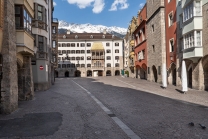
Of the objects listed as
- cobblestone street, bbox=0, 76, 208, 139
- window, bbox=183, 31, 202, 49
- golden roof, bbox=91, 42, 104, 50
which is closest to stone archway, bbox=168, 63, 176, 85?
window, bbox=183, 31, 202, 49

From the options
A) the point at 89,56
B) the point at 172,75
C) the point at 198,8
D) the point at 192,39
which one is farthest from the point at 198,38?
the point at 89,56

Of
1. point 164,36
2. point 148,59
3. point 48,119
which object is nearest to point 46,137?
point 48,119

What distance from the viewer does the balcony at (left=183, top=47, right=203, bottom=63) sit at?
15.7 metres

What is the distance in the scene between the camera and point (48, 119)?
7.32 meters

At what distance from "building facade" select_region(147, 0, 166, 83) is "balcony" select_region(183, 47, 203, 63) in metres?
6.56

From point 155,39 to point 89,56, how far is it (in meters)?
39.2

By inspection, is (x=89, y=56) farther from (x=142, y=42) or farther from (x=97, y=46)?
(x=142, y=42)

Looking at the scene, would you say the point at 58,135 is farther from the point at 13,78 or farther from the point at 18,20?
the point at 18,20

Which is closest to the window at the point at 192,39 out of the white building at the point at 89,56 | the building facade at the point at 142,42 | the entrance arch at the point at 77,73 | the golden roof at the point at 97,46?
the building facade at the point at 142,42

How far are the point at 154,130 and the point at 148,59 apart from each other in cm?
2517

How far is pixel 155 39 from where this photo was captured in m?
26.4

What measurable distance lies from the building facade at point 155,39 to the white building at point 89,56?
34.2 meters

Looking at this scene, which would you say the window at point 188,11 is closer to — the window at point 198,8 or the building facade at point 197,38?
the building facade at point 197,38

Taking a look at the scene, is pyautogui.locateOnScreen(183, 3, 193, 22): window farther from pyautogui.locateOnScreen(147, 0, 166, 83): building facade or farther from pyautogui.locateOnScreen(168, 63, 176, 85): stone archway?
pyautogui.locateOnScreen(168, 63, 176, 85): stone archway
